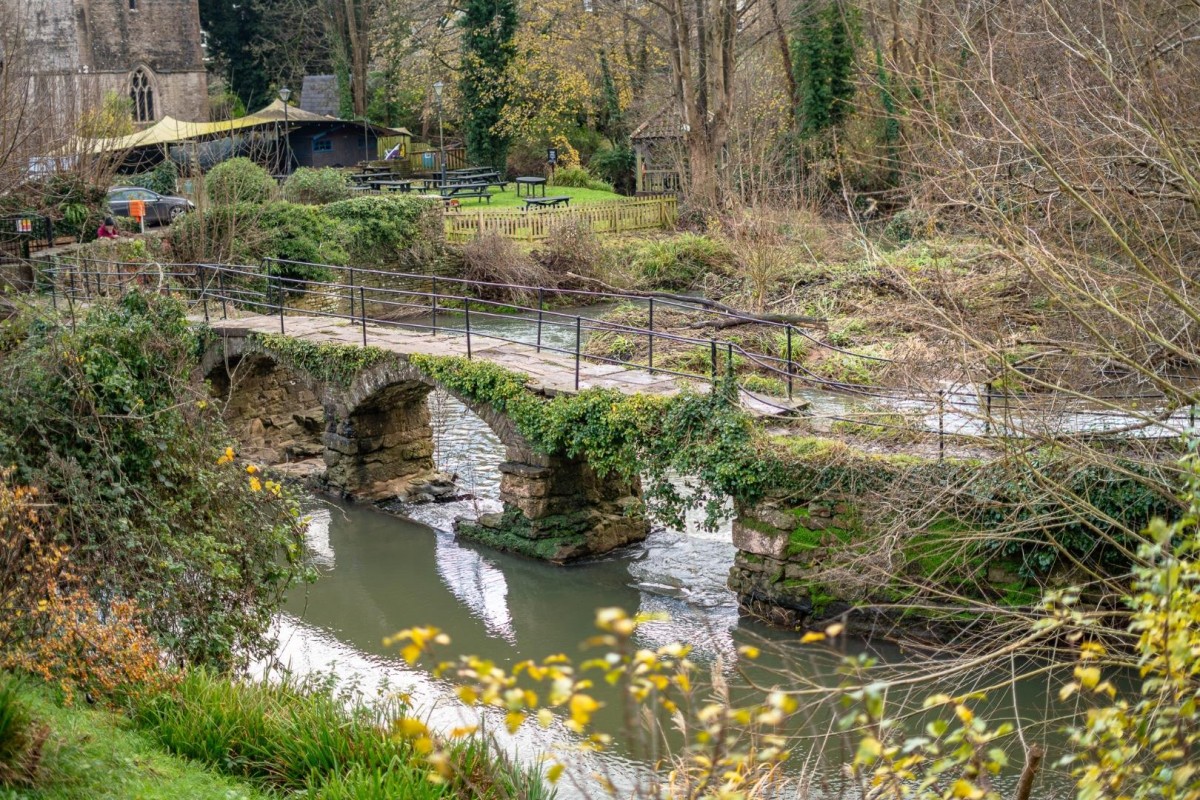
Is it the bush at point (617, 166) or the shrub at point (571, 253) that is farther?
the bush at point (617, 166)

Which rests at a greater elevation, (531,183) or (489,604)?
(531,183)

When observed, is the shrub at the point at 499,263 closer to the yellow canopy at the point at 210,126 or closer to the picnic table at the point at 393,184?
the picnic table at the point at 393,184

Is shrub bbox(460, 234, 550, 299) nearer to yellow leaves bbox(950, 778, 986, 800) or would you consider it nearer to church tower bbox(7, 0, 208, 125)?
church tower bbox(7, 0, 208, 125)

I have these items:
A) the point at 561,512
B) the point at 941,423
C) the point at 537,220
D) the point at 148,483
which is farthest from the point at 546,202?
the point at 941,423

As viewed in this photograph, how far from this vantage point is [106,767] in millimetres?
7746

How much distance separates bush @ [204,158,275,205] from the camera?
2633 centimetres

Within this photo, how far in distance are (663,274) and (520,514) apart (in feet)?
48.6

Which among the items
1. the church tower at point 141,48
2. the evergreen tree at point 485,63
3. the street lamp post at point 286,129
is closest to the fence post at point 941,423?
the street lamp post at point 286,129

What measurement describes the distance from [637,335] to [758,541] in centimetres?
820

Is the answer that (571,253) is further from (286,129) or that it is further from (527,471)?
(527,471)

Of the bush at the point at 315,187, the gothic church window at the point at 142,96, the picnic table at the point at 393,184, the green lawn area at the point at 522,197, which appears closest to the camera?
the bush at the point at 315,187

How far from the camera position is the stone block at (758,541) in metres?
13.4

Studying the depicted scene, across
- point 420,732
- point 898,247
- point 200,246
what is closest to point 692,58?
point 898,247

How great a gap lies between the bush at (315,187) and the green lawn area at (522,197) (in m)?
4.20
